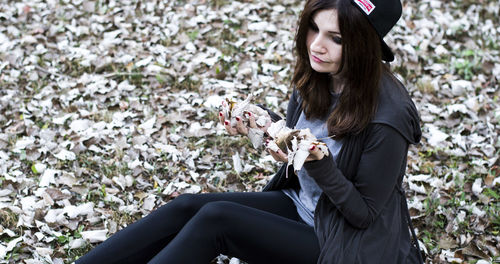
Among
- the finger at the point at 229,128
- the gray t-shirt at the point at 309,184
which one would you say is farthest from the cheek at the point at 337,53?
the finger at the point at 229,128

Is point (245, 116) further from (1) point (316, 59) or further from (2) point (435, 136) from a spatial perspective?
(2) point (435, 136)

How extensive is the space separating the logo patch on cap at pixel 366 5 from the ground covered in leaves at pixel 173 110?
1653 mm

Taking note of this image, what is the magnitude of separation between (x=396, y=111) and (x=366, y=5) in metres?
0.45

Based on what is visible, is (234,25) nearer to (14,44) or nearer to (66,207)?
(14,44)

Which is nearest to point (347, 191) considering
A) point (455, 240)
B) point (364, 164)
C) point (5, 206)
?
point (364, 164)

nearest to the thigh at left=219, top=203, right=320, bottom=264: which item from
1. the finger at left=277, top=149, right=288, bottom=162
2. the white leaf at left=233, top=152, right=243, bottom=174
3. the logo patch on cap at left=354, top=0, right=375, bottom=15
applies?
the finger at left=277, top=149, right=288, bottom=162

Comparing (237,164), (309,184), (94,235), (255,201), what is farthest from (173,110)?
(309,184)

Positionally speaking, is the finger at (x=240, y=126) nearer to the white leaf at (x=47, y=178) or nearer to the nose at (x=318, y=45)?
the nose at (x=318, y=45)

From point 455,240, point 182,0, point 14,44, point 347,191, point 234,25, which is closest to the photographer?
point 347,191

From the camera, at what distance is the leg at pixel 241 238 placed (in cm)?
244

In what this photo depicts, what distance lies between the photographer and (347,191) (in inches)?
90.4

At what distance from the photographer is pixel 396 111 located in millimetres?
2311

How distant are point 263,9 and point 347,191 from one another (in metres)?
4.19

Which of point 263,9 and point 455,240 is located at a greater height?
point 263,9
